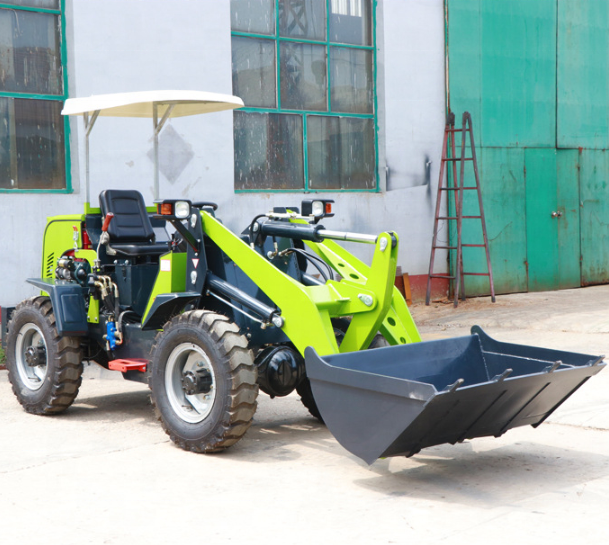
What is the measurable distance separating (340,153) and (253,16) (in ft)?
7.65

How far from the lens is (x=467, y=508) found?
15.1 feet

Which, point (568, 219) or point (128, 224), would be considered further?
point (568, 219)

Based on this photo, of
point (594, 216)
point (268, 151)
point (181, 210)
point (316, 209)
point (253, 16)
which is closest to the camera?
point (181, 210)

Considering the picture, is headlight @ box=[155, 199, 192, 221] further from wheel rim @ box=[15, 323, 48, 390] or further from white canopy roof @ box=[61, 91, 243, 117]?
wheel rim @ box=[15, 323, 48, 390]

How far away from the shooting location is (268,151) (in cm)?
1258

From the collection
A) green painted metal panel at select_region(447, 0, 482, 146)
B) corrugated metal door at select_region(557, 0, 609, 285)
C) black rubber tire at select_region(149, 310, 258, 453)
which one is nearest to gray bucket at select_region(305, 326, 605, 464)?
black rubber tire at select_region(149, 310, 258, 453)

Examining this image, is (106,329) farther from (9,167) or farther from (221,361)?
(9,167)

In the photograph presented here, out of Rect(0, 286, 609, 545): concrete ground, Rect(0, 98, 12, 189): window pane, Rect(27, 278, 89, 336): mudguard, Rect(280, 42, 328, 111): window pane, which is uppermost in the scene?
Rect(280, 42, 328, 111): window pane

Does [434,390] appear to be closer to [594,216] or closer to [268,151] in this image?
[268,151]

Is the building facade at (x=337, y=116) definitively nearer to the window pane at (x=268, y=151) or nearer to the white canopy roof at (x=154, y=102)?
the window pane at (x=268, y=151)

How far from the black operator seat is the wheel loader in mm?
11

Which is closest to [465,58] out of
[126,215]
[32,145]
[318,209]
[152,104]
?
[32,145]

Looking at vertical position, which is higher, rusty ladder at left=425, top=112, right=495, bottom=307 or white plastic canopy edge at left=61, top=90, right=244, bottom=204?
white plastic canopy edge at left=61, top=90, right=244, bottom=204

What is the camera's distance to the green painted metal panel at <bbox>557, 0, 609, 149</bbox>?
50.6 feet
